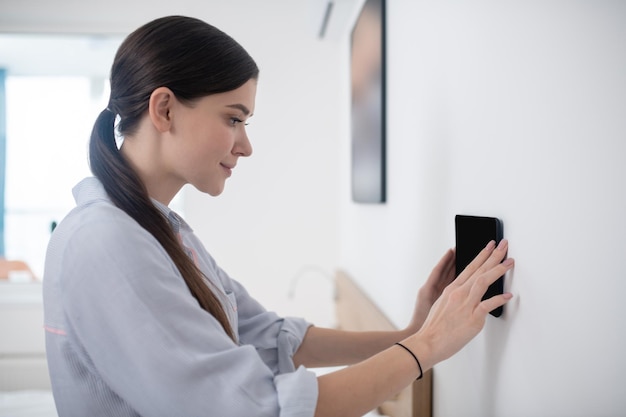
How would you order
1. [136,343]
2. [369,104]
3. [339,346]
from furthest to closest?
[369,104] < [339,346] < [136,343]

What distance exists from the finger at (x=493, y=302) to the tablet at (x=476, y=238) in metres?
0.04

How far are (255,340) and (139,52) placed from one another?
0.65 meters

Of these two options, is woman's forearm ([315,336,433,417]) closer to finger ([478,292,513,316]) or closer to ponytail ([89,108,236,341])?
finger ([478,292,513,316])

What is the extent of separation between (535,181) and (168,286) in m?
0.55

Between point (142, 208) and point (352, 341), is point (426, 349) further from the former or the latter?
point (142, 208)

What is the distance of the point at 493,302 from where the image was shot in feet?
2.85

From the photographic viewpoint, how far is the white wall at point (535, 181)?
62 centimetres

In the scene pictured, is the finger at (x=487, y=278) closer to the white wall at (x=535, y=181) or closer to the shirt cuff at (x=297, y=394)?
the white wall at (x=535, y=181)

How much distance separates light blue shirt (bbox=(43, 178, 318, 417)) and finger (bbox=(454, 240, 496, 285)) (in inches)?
12.3

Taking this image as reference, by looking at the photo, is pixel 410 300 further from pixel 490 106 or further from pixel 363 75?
pixel 363 75

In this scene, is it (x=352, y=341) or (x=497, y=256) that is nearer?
(x=497, y=256)

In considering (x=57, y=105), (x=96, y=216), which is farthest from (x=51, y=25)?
(x=96, y=216)

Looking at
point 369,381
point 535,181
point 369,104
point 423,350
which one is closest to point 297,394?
point 369,381

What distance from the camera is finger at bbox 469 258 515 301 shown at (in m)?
A: 0.87
